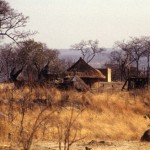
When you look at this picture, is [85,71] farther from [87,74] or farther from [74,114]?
[74,114]

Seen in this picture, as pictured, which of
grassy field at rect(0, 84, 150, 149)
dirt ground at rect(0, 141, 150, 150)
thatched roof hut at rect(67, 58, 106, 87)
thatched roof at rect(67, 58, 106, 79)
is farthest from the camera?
thatched roof at rect(67, 58, 106, 79)

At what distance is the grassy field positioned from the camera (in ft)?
32.0

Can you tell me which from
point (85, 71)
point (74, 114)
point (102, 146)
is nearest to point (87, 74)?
point (85, 71)

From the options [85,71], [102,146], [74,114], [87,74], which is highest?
[85,71]

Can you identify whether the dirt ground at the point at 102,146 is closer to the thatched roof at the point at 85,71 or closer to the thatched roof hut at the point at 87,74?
the thatched roof hut at the point at 87,74

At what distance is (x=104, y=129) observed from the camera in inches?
494

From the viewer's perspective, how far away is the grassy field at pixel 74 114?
9758mm

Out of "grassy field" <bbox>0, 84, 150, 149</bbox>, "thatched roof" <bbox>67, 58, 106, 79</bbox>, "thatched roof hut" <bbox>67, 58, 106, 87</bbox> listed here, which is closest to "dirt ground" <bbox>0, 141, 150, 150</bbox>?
"grassy field" <bbox>0, 84, 150, 149</bbox>

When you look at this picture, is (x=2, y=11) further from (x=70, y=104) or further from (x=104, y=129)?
(x=104, y=129)

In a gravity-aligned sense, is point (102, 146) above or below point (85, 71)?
below

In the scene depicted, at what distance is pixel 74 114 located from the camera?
45.4 feet

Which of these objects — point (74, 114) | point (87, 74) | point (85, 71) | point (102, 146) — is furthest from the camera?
point (85, 71)

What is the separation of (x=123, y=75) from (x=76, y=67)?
16868mm

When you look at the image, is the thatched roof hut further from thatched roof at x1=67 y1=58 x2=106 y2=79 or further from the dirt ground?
the dirt ground
